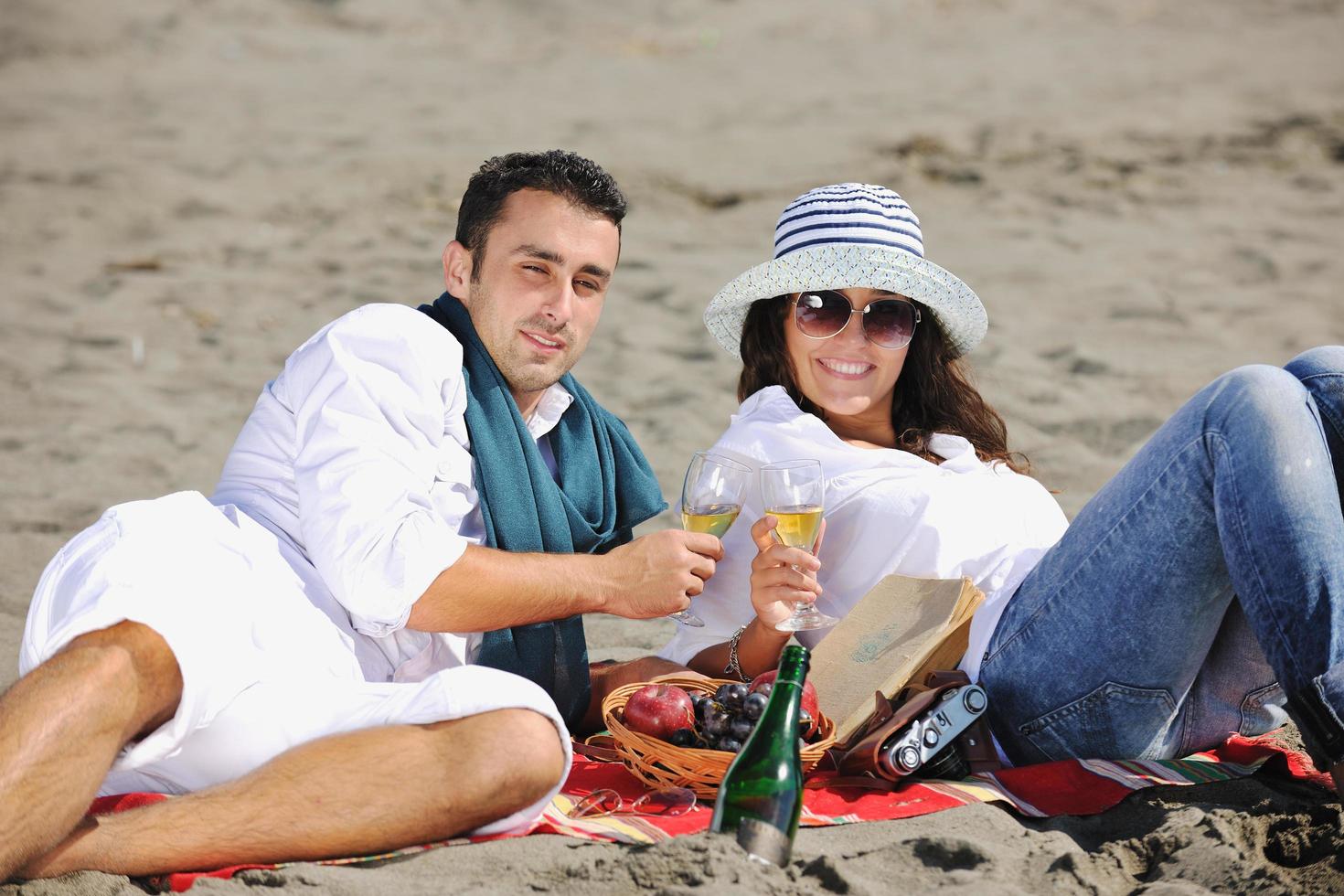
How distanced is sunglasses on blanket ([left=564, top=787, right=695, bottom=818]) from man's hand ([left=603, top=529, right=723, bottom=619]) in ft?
1.43

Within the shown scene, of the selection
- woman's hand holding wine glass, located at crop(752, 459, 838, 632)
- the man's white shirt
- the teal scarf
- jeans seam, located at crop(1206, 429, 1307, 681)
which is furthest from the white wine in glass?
jeans seam, located at crop(1206, 429, 1307, 681)

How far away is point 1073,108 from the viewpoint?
36.4 ft

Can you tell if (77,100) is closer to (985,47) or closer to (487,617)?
(985,47)

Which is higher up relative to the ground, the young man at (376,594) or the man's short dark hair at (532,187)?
the man's short dark hair at (532,187)

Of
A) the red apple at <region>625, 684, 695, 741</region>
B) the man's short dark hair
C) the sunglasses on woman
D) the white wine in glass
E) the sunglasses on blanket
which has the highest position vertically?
the man's short dark hair

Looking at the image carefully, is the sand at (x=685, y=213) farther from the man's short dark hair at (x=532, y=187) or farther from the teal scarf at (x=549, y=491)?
the man's short dark hair at (x=532, y=187)

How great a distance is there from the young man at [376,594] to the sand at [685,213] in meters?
0.17

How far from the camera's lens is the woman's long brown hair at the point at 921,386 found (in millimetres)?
4141

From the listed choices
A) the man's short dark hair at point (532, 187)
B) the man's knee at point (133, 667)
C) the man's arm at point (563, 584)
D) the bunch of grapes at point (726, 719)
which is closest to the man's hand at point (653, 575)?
the man's arm at point (563, 584)

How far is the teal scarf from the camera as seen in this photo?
3463 millimetres

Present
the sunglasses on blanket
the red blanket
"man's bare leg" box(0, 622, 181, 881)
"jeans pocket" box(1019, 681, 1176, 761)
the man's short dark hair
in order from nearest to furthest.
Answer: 1. "man's bare leg" box(0, 622, 181, 881)
2. the red blanket
3. the sunglasses on blanket
4. "jeans pocket" box(1019, 681, 1176, 761)
5. the man's short dark hair

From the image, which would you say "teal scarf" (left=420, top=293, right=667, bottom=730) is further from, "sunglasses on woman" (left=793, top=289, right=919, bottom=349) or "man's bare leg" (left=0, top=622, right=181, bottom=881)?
"man's bare leg" (left=0, top=622, right=181, bottom=881)

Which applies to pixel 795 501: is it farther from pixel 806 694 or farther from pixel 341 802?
pixel 341 802

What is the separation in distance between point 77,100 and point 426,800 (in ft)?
33.9
